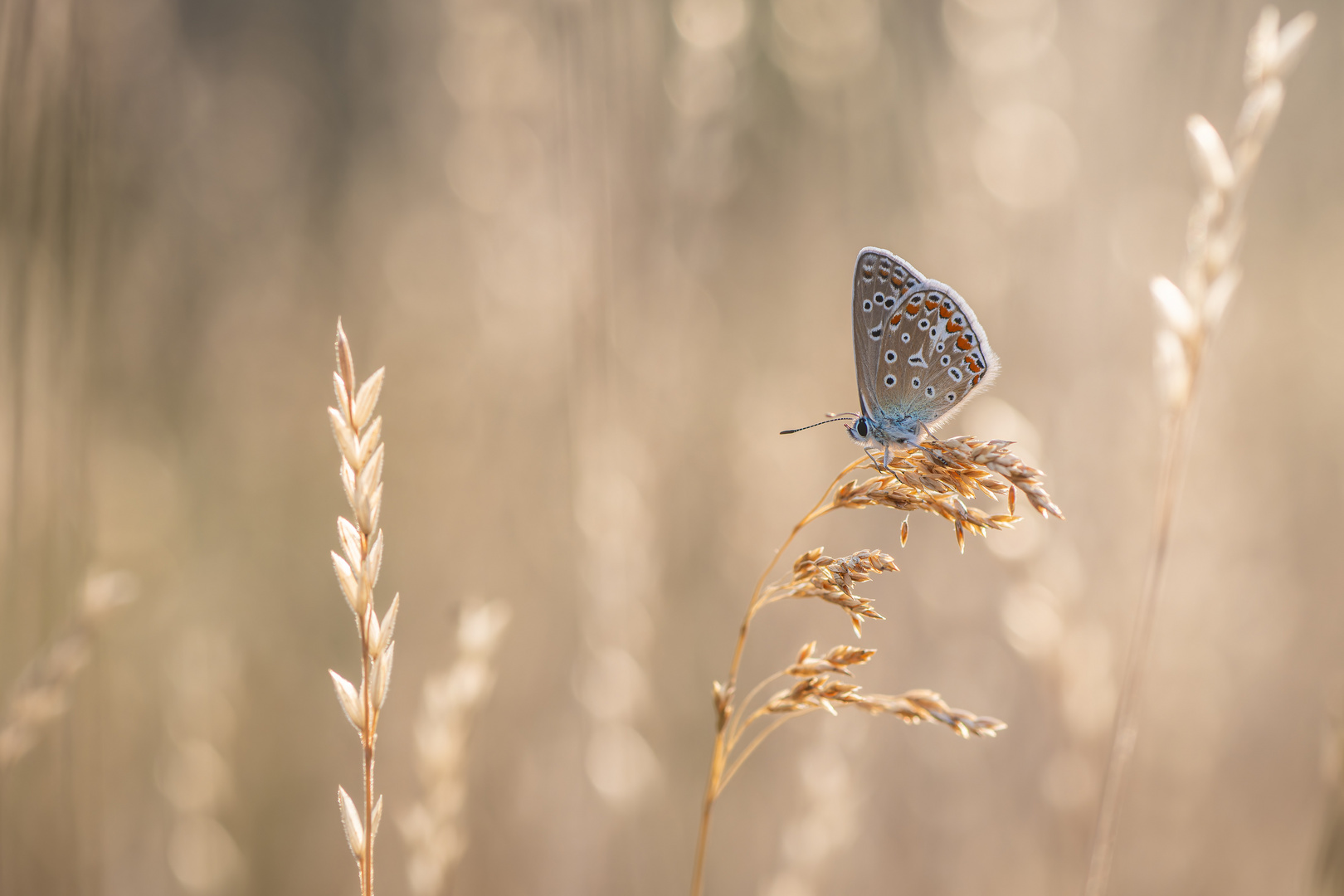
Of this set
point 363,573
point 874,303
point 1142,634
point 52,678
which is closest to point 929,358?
point 874,303

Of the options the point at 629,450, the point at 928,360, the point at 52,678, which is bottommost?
the point at 52,678

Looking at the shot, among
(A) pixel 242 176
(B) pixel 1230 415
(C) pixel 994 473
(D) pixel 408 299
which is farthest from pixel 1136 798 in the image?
(A) pixel 242 176

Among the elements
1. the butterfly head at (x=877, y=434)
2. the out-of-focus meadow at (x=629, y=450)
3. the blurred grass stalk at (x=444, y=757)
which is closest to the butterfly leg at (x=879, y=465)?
the butterfly head at (x=877, y=434)

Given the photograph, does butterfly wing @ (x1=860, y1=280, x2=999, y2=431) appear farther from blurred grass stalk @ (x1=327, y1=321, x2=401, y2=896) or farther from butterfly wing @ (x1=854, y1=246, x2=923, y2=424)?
blurred grass stalk @ (x1=327, y1=321, x2=401, y2=896)

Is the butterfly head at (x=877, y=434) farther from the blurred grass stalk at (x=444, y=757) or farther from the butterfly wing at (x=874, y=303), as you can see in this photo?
the blurred grass stalk at (x=444, y=757)

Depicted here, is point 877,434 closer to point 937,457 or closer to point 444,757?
point 937,457

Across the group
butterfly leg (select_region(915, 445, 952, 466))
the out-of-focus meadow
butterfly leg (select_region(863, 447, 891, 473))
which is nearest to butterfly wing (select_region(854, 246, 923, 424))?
butterfly leg (select_region(863, 447, 891, 473))

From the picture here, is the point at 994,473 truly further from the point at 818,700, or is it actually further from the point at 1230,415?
the point at 1230,415

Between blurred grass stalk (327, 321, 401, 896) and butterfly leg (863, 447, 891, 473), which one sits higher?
butterfly leg (863, 447, 891, 473)
